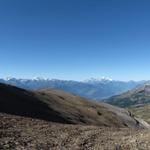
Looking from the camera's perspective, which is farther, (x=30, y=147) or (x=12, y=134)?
(x=12, y=134)

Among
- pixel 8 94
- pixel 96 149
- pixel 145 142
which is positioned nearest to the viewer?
pixel 96 149

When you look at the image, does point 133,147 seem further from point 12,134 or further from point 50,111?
point 50,111

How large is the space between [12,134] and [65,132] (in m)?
6.37

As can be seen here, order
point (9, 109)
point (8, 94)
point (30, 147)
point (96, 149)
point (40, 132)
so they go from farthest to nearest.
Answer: point (8, 94)
point (9, 109)
point (40, 132)
point (96, 149)
point (30, 147)

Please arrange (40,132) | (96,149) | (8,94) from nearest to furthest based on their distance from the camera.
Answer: (96,149), (40,132), (8,94)

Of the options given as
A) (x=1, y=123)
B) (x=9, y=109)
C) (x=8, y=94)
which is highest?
(x=8, y=94)

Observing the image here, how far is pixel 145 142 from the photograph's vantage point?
2530cm

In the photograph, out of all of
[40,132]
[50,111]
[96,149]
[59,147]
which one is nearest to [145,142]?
[96,149]

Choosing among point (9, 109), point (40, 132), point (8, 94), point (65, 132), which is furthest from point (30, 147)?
point (8, 94)

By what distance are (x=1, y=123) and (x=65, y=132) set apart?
621 centimetres

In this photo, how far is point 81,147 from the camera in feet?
78.3

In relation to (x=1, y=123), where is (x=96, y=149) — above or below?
below

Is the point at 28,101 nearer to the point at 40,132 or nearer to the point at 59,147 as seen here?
the point at 40,132

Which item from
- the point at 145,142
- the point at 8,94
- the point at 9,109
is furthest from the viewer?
the point at 8,94
